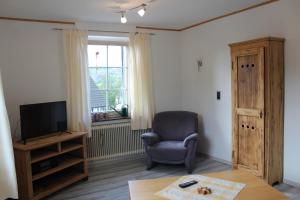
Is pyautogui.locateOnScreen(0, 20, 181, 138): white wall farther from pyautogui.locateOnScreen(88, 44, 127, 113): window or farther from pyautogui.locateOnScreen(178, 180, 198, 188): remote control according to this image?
pyautogui.locateOnScreen(178, 180, 198, 188): remote control

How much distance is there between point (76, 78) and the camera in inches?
157

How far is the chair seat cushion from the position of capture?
3801mm

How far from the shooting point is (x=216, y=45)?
13.6 ft

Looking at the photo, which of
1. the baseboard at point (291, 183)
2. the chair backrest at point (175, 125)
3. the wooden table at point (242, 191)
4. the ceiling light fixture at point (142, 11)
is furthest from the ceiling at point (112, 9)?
the baseboard at point (291, 183)

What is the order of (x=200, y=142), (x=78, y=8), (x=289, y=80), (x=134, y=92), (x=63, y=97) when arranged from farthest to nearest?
(x=200, y=142), (x=134, y=92), (x=63, y=97), (x=78, y=8), (x=289, y=80)

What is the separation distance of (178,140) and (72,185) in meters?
1.77

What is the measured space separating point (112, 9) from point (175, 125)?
2086mm

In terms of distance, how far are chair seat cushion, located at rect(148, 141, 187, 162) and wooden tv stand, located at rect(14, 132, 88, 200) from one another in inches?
40.8

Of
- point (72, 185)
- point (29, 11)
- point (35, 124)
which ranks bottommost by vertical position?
point (72, 185)

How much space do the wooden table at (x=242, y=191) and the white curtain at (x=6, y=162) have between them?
54.3 inches

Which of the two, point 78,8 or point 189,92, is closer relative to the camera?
point 78,8

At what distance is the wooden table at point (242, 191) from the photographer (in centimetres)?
211

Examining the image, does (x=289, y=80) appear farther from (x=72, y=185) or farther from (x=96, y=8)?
(x=72, y=185)

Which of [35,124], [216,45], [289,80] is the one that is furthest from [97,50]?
[289,80]
